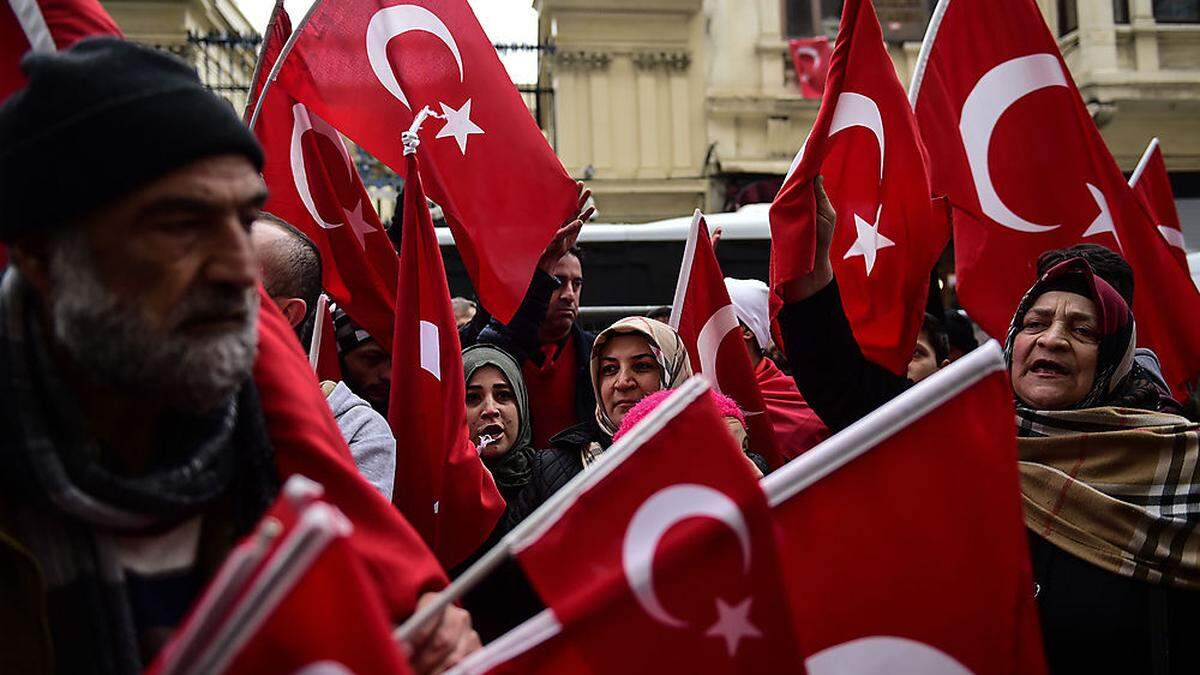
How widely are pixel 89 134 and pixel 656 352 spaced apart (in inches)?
98.8

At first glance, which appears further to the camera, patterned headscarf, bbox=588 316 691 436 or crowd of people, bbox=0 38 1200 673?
patterned headscarf, bbox=588 316 691 436

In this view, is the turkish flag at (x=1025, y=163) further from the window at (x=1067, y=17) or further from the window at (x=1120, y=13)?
the window at (x=1120, y=13)

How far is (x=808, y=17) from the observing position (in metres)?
16.4

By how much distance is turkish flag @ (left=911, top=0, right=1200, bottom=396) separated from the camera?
4.09 meters

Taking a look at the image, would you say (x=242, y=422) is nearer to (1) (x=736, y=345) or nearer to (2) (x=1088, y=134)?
(1) (x=736, y=345)

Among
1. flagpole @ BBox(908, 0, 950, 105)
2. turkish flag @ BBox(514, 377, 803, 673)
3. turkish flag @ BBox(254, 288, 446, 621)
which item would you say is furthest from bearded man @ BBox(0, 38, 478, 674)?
flagpole @ BBox(908, 0, 950, 105)

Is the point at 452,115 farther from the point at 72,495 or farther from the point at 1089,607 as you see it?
the point at 72,495

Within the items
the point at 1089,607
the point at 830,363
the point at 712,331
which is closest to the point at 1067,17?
the point at 712,331

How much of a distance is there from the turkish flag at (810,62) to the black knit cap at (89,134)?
1481 cm

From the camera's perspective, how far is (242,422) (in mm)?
1614

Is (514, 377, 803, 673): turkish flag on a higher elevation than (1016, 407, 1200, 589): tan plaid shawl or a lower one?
higher

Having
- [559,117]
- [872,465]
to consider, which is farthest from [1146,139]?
[872,465]

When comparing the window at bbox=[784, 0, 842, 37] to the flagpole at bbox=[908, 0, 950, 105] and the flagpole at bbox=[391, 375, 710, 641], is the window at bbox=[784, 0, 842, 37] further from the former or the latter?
the flagpole at bbox=[391, 375, 710, 641]

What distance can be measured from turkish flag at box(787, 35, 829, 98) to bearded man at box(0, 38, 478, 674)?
14809mm
